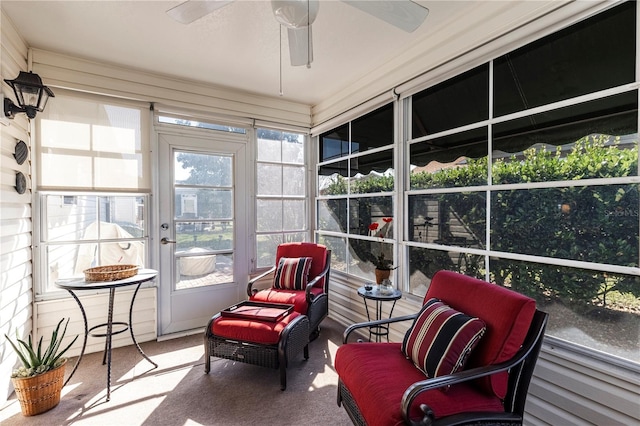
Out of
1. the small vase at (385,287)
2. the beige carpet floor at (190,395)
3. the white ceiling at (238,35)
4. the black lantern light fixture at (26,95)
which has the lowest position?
the beige carpet floor at (190,395)

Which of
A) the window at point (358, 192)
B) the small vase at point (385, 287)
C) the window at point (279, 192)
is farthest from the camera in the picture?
the window at point (279, 192)

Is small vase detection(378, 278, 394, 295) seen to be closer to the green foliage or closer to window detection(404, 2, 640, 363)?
window detection(404, 2, 640, 363)

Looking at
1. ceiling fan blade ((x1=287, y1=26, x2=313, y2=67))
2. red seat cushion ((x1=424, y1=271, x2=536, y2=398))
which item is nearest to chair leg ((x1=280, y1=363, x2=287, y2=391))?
→ red seat cushion ((x1=424, y1=271, x2=536, y2=398))

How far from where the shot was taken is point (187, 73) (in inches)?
123

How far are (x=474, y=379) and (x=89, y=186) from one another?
3460 millimetres

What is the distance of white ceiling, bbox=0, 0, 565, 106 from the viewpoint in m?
2.05

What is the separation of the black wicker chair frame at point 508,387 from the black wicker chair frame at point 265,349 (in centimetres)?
86

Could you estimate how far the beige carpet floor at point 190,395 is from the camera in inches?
75.5

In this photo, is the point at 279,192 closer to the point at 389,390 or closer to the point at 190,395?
the point at 190,395

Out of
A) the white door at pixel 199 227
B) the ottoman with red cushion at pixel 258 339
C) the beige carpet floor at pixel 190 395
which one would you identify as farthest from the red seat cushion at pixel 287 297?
the white door at pixel 199 227

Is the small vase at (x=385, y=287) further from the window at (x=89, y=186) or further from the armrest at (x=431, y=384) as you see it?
the window at (x=89, y=186)

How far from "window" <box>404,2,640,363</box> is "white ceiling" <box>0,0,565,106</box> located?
0.38m

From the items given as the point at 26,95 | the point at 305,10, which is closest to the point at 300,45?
the point at 305,10

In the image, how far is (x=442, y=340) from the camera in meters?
1.47
